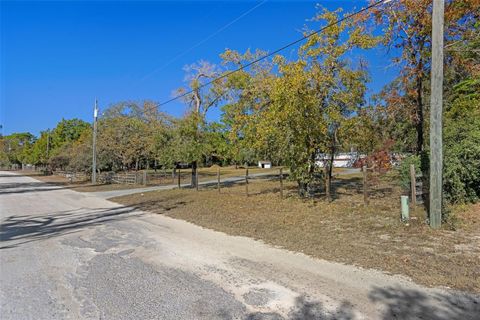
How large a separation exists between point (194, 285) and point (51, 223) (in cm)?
716

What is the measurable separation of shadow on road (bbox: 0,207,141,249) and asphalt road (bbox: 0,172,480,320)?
1.80 feet

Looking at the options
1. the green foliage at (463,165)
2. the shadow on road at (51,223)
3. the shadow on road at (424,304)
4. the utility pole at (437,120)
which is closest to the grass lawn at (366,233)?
the shadow on road at (424,304)

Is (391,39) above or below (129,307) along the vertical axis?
above

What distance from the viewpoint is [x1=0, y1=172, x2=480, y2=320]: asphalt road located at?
3674 millimetres

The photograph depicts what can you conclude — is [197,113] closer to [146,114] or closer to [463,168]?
[463,168]

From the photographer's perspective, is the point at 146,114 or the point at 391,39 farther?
the point at 146,114

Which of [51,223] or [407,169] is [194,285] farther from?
[407,169]

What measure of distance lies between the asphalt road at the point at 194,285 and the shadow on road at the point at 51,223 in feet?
1.80

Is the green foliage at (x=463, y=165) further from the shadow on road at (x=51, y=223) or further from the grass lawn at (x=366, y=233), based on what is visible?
the shadow on road at (x=51, y=223)

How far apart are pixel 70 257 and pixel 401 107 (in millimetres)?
14739

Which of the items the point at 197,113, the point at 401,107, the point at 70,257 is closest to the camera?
the point at 70,257

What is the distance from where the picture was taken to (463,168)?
9500mm

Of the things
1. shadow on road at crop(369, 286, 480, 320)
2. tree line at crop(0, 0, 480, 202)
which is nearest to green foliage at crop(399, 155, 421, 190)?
tree line at crop(0, 0, 480, 202)

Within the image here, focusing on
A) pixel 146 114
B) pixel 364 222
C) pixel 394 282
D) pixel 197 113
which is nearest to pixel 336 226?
pixel 364 222
